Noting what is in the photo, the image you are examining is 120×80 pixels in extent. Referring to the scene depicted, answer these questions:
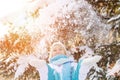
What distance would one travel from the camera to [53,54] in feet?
12.7

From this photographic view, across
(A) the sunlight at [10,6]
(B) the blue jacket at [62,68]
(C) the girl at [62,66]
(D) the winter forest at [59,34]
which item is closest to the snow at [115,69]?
(D) the winter forest at [59,34]

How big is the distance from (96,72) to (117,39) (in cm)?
34

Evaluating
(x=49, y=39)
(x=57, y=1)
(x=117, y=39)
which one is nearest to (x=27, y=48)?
(x=49, y=39)

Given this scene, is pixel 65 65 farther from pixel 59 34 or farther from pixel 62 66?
pixel 59 34

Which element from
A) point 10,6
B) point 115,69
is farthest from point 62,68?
point 10,6

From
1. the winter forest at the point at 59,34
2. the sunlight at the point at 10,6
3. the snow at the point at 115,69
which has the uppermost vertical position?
the sunlight at the point at 10,6

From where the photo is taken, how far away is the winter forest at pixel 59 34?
12.7 feet

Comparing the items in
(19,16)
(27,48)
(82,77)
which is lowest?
(82,77)

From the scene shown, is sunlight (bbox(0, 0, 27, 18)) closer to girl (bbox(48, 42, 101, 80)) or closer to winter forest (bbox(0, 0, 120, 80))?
winter forest (bbox(0, 0, 120, 80))

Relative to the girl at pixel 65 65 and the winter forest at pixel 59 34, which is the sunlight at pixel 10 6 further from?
the girl at pixel 65 65

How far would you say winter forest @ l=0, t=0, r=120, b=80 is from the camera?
3.86 meters

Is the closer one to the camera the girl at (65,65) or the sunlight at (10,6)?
the girl at (65,65)

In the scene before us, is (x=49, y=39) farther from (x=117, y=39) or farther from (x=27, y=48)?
(x=117, y=39)

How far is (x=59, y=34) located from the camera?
394 centimetres
